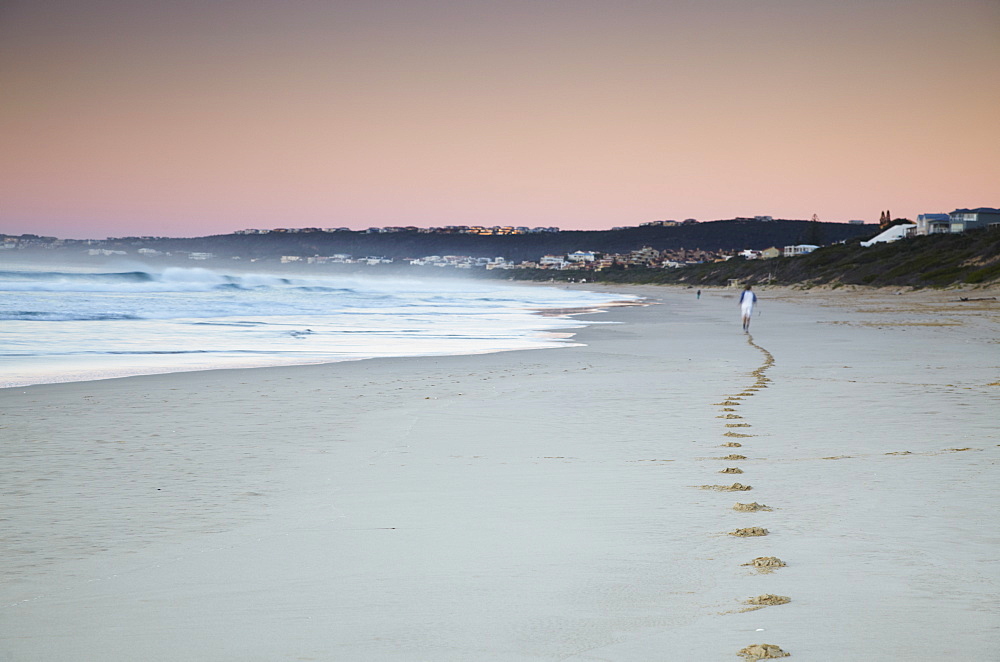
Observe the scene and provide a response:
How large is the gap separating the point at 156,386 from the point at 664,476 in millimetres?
7852

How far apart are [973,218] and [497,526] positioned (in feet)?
399

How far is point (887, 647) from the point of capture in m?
2.92

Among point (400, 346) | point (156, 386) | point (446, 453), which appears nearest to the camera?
point (446, 453)

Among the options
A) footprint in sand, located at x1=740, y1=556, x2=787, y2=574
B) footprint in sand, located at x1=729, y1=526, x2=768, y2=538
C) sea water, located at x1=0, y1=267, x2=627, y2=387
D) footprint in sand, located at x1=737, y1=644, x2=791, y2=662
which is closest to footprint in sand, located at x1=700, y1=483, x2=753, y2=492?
footprint in sand, located at x1=729, y1=526, x2=768, y2=538

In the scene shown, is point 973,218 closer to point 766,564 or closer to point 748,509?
point 748,509

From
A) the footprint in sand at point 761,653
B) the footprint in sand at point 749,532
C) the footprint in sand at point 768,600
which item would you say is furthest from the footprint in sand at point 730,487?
the footprint in sand at point 761,653

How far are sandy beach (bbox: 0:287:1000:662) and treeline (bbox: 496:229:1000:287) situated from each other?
50.5 meters

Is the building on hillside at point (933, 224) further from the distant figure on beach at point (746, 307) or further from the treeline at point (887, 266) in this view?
the distant figure on beach at point (746, 307)

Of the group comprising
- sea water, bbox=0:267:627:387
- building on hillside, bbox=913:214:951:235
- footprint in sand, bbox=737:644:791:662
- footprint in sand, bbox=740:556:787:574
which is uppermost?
building on hillside, bbox=913:214:951:235

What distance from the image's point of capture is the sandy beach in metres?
3.14

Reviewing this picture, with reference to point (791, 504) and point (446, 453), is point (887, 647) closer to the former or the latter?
point (791, 504)

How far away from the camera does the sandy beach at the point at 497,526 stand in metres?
3.14

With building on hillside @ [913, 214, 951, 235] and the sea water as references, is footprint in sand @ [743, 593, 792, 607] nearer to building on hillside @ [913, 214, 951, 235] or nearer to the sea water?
the sea water

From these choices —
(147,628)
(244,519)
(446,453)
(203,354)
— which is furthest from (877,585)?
(203,354)
